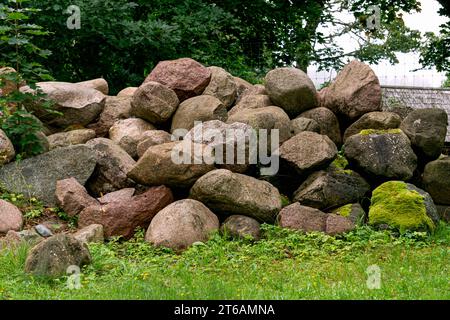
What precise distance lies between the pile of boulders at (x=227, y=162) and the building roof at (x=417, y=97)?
1352mm

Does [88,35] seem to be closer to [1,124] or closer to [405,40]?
[1,124]

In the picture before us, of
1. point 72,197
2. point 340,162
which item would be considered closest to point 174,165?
point 72,197

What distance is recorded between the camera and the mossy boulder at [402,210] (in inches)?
367

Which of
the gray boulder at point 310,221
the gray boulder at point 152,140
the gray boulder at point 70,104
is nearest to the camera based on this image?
the gray boulder at point 310,221

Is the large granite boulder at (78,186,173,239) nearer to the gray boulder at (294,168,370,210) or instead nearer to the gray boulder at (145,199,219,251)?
the gray boulder at (145,199,219,251)

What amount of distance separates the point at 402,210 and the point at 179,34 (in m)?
6.50

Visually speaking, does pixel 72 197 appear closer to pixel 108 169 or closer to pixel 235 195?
pixel 108 169

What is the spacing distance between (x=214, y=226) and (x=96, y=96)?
3.58m

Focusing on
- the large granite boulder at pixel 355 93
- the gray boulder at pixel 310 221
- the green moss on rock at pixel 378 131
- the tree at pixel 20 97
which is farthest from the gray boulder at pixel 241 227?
the tree at pixel 20 97

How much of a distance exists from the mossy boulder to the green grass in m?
0.19

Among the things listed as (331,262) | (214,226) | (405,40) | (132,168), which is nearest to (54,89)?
(132,168)

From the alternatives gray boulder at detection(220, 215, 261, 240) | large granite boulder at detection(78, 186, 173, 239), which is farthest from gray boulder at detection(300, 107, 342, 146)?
large granite boulder at detection(78, 186, 173, 239)

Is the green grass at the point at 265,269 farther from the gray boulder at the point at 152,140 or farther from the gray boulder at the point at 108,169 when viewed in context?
the gray boulder at the point at 152,140

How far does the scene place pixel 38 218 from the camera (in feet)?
32.1
